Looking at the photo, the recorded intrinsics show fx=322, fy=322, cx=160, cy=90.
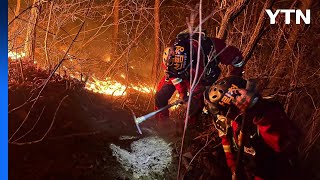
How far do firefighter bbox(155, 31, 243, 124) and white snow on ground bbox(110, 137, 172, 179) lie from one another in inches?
30.6

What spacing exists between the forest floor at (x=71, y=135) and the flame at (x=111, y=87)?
59 centimetres

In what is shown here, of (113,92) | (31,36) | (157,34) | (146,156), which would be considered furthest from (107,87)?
(146,156)

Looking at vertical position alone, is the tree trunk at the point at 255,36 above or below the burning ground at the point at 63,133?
above

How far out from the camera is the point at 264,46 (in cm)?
550

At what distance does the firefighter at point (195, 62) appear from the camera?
4.21 meters

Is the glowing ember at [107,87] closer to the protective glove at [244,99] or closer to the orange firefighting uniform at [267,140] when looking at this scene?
the orange firefighting uniform at [267,140]

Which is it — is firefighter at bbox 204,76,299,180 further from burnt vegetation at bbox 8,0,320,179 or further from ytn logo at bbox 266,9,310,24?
ytn logo at bbox 266,9,310,24

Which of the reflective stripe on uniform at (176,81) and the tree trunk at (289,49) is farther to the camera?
the tree trunk at (289,49)

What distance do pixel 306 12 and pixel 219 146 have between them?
7.67ft

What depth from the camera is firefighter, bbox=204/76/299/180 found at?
11.4ft

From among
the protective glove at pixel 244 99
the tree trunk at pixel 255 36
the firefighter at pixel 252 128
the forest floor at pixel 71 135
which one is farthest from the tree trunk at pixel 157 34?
the protective glove at pixel 244 99

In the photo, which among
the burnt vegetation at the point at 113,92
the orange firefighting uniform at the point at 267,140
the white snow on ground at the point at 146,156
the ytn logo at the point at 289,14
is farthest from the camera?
the ytn logo at the point at 289,14

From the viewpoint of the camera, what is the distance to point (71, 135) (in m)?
4.43

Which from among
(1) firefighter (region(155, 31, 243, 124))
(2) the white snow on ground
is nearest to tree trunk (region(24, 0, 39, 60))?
(2) the white snow on ground
